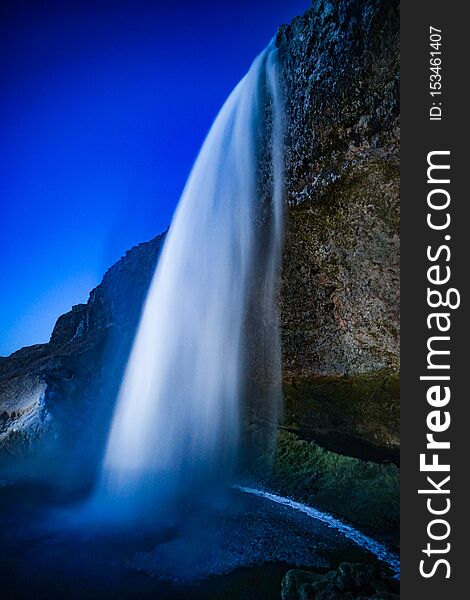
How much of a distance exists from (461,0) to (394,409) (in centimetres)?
1065

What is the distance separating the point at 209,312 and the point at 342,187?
6687 mm

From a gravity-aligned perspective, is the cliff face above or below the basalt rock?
above

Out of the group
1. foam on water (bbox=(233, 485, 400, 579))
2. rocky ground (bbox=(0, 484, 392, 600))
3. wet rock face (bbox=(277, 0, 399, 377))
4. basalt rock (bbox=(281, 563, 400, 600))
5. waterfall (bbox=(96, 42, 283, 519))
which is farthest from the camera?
waterfall (bbox=(96, 42, 283, 519))

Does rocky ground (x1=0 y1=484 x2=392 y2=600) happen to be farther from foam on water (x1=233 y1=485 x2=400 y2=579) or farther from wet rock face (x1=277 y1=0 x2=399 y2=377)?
wet rock face (x1=277 y1=0 x2=399 y2=377)

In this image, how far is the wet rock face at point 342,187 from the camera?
31.5 ft

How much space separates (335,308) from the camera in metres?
13.4

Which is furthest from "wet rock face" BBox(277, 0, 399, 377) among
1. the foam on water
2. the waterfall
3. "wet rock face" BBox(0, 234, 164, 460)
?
"wet rock face" BBox(0, 234, 164, 460)

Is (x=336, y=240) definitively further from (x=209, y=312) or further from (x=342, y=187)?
(x=209, y=312)

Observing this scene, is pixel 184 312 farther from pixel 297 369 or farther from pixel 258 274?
pixel 297 369

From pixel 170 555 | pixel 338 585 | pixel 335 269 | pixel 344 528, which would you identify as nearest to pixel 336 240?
pixel 335 269

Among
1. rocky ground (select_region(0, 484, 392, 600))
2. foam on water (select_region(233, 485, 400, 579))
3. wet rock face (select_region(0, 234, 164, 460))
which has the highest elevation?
wet rock face (select_region(0, 234, 164, 460))

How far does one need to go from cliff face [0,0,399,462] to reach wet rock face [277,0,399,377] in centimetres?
3

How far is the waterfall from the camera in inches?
518

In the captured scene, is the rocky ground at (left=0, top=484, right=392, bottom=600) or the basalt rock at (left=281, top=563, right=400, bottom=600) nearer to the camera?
the basalt rock at (left=281, top=563, right=400, bottom=600)
